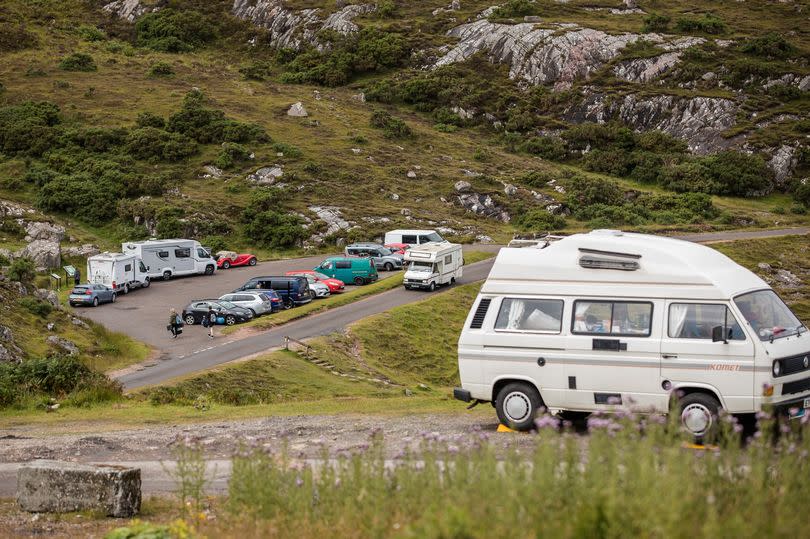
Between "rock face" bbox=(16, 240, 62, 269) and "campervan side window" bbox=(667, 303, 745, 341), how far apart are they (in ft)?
168

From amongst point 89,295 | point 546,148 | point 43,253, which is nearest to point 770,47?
point 546,148

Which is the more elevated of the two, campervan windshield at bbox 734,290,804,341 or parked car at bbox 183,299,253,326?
campervan windshield at bbox 734,290,804,341

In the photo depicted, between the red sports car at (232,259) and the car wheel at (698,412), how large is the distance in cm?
5382

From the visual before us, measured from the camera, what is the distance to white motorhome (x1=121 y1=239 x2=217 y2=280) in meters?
59.6

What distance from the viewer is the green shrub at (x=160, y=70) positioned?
111106 mm

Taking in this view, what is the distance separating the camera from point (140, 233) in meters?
70.4

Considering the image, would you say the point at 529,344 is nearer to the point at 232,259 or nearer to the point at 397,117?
the point at 232,259

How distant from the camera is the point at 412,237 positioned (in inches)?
2741

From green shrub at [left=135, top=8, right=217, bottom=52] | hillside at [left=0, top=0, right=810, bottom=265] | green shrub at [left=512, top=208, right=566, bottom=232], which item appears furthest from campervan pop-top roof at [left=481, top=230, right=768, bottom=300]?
green shrub at [left=135, top=8, right=217, bottom=52]

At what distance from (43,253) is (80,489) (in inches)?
1996

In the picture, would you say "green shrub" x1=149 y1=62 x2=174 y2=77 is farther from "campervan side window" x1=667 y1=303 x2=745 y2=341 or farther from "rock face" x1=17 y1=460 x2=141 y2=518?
"campervan side window" x1=667 y1=303 x2=745 y2=341

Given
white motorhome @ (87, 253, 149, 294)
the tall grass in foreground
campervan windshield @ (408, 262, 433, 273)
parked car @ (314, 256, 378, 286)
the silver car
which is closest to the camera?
the tall grass in foreground

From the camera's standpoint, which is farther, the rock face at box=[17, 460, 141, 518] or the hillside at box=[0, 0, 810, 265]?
the hillside at box=[0, 0, 810, 265]

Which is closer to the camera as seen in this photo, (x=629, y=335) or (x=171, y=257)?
(x=629, y=335)
